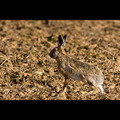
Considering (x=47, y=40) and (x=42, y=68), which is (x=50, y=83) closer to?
(x=42, y=68)

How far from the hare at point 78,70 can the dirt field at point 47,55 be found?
0.41 metres

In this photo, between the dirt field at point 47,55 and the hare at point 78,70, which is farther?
the dirt field at point 47,55

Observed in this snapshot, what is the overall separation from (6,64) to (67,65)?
2212 mm

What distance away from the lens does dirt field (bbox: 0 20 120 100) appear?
18.9 ft

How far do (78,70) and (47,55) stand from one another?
2.25 m

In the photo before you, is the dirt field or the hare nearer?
the hare

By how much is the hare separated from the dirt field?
406 mm

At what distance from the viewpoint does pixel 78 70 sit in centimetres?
545

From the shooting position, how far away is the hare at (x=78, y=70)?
5359mm

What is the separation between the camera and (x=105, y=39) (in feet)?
29.1

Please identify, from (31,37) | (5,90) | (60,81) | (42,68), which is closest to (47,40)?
(31,37)

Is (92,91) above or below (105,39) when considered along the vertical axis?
below

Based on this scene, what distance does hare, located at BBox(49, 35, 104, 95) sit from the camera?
17.6ft

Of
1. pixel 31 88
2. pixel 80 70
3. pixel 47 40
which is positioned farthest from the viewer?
pixel 47 40
